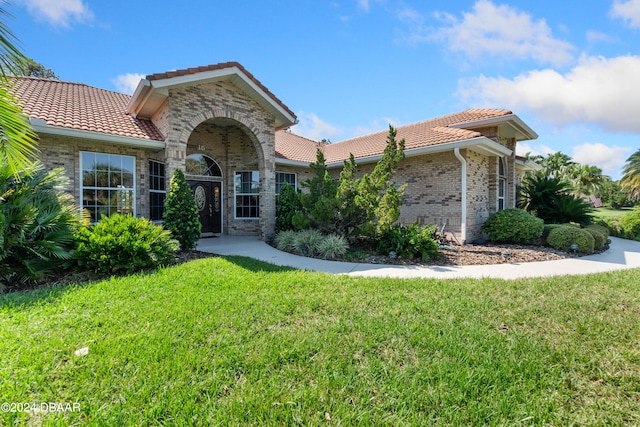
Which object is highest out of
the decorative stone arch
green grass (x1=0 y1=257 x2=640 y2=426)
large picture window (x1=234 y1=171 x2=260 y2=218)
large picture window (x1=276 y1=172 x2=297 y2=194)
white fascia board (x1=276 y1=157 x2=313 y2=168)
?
the decorative stone arch

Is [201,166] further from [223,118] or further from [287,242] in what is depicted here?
[287,242]

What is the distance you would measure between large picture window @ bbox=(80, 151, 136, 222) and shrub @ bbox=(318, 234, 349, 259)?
6.67m

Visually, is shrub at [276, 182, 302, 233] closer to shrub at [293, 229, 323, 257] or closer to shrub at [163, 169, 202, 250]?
shrub at [293, 229, 323, 257]

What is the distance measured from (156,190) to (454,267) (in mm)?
10360

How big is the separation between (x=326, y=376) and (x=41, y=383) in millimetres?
2591

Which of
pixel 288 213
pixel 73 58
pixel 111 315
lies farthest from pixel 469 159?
pixel 73 58

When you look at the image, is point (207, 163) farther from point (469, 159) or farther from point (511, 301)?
point (511, 301)

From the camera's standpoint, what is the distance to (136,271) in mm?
6258

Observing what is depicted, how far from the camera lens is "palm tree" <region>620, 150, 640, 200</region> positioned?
33.1m

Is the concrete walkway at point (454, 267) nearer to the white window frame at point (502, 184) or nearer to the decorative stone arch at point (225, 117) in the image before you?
the decorative stone arch at point (225, 117)

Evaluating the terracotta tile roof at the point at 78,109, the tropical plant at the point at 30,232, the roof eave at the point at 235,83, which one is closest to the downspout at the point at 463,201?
the roof eave at the point at 235,83

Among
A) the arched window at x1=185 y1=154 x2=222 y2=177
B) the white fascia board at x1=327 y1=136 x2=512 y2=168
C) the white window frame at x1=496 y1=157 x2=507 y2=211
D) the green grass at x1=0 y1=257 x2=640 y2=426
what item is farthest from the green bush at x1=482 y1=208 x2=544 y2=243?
the arched window at x1=185 y1=154 x2=222 y2=177

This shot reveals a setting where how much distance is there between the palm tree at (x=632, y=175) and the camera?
108 feet

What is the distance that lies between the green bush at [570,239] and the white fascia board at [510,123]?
4.53 metres
